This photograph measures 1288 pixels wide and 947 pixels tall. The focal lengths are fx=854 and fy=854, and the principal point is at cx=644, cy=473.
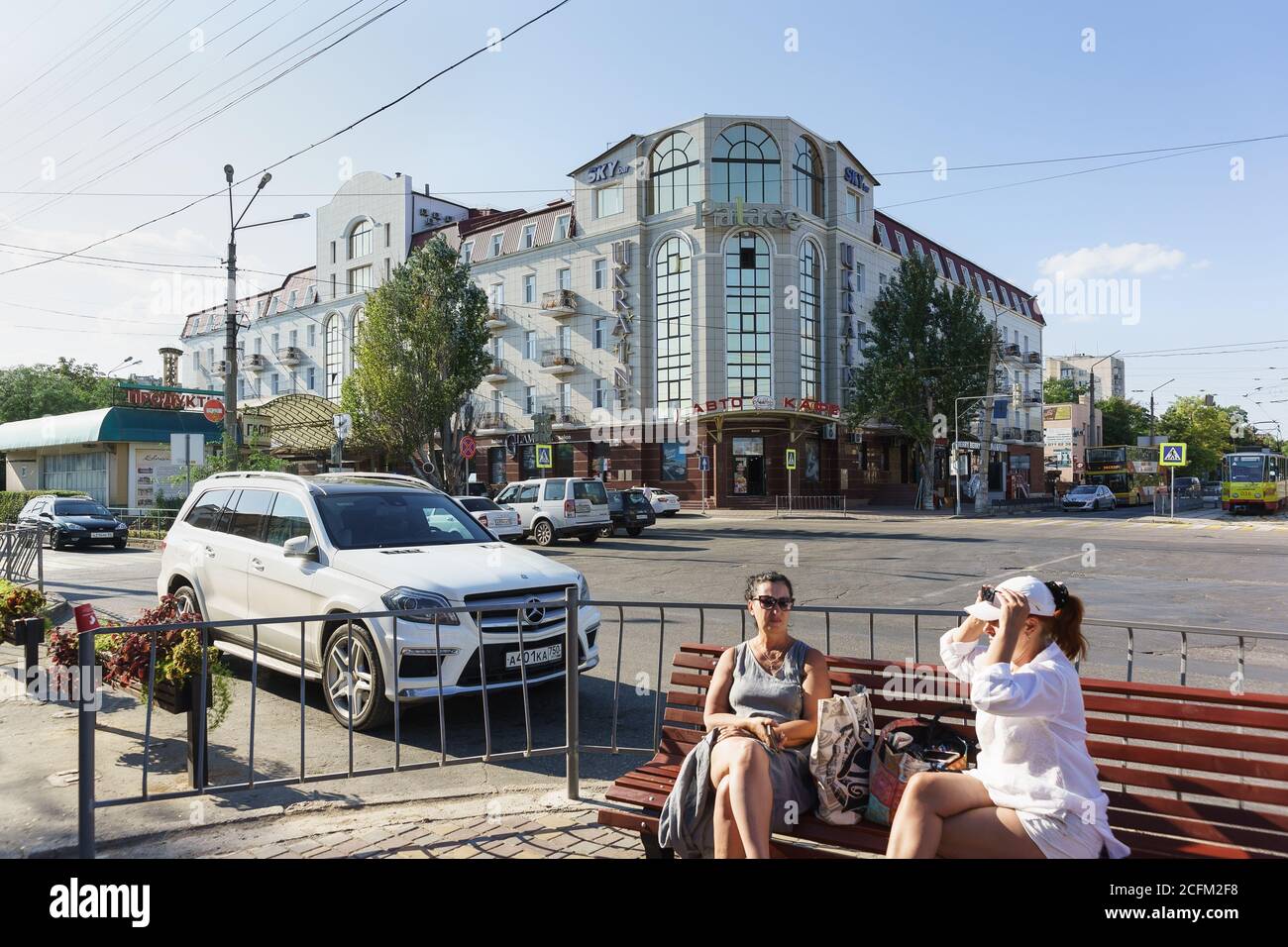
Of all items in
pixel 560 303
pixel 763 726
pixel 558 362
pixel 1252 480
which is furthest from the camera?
pixel 558 362

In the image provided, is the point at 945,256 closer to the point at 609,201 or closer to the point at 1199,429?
the point at 609,201

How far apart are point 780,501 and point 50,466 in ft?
118

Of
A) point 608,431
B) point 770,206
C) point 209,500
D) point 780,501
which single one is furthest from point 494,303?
point 209,500

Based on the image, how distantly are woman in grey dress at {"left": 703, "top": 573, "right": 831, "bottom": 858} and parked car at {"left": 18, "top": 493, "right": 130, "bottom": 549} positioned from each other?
2546 cm

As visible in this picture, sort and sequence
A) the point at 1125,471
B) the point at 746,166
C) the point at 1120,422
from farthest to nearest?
the point at 1120,422
the point at 1125,471
the point at 746,166

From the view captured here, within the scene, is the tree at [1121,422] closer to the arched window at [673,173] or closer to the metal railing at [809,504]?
the metal railing at [809,504]

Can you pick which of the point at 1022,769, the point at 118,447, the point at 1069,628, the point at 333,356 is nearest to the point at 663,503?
the point at 118,447

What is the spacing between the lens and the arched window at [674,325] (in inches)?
1729

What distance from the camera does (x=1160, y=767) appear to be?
11.1ft

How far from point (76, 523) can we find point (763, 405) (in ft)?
93.5

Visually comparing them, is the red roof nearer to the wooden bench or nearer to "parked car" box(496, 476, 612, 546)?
"parked car" box(496, 476, 612, 546)

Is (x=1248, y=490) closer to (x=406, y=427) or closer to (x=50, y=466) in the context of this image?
(x=406, y=427)

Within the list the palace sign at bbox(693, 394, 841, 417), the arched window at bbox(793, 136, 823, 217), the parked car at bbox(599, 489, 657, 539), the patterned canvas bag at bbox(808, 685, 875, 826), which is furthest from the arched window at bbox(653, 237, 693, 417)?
the patterned canvas bag at bbox(808, 685, 875, 826)
